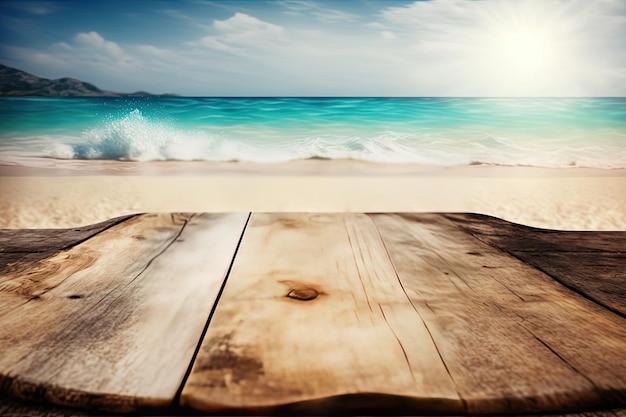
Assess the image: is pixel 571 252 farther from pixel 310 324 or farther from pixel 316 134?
pixel 316 134

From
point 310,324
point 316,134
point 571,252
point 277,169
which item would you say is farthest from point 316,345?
point 316,134

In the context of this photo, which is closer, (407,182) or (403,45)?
(407,182)

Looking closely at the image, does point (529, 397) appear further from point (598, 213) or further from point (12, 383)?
point (598, 213)

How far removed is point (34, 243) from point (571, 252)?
1.07 metres

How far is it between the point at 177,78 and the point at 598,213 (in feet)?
69.7

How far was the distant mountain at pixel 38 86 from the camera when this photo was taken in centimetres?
1953

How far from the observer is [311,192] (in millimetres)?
5082

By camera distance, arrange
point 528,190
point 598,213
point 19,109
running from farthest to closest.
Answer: point 19,109 → point 528,190 → point 598,213

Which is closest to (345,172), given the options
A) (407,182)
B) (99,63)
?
(407,182)

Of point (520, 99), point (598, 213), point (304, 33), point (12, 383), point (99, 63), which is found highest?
point (304, 33)

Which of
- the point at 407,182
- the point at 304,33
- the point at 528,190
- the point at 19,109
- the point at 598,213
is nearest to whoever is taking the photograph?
the point at 598,213

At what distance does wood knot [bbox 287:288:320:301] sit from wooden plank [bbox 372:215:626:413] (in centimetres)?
14

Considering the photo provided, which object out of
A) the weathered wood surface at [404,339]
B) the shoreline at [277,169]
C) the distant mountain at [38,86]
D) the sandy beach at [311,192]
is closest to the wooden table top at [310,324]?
the weathered wood surface at [404,339]

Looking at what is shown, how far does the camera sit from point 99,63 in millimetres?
22469
